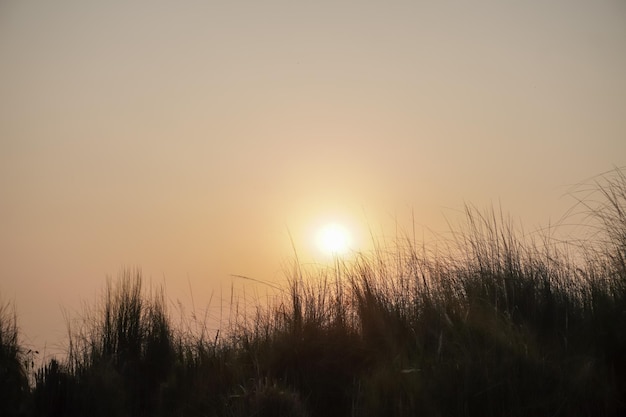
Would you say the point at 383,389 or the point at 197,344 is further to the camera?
the point at 197,344

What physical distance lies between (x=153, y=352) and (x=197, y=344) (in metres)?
0.48

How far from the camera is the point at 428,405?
16.5 feet

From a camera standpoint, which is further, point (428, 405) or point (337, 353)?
point (337, 353)

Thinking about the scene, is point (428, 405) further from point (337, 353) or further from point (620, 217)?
point (620, 217)

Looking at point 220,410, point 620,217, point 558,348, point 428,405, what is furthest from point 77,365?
point 620,217

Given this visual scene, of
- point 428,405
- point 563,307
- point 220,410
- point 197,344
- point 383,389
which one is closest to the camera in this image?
point 428,405

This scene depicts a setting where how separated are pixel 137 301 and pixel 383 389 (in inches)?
159

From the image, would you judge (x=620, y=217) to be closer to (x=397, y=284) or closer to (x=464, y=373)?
(x=397, y=284)

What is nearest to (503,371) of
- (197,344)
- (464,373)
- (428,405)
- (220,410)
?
(464,373)

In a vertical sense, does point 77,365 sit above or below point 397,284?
below

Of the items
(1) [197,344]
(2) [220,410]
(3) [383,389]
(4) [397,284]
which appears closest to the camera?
(3) [383,389]

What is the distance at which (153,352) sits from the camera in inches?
310

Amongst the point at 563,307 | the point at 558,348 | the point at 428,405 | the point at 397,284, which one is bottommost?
the point at 428,405

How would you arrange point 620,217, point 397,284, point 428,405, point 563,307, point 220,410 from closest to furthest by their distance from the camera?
point 428,405 < point 220,410 < point 563,307 < point 620,217 < point 397,284
